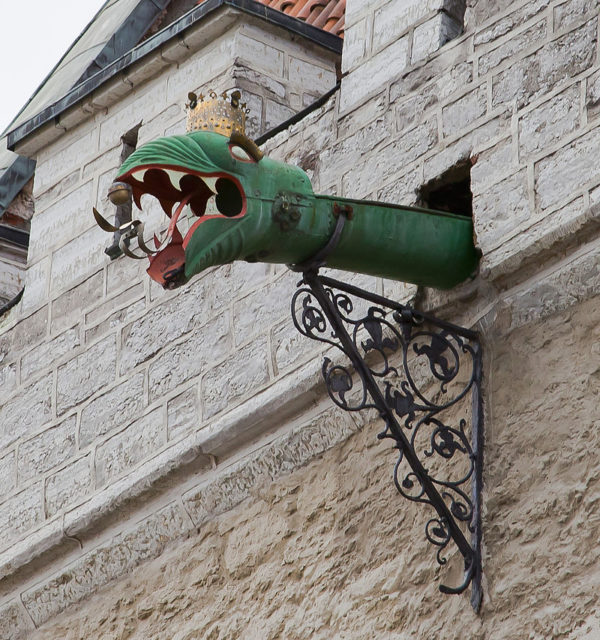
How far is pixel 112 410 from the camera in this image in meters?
5.92

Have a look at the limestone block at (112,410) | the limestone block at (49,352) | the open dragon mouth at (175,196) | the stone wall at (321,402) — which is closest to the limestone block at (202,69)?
the stone wall at (321,402)

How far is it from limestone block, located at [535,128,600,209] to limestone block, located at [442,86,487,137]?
1.12 ft

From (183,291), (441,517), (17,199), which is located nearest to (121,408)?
(183,291)

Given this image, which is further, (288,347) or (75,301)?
(75,301)

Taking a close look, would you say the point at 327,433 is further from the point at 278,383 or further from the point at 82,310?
the point at 82,310

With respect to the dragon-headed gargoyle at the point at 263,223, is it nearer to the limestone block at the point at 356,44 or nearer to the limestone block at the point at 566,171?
the limestone block at the point at 566,171

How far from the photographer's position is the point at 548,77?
16.3 feet

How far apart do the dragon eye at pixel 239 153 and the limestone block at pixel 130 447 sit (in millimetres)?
1319

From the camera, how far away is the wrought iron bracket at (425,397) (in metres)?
4.64

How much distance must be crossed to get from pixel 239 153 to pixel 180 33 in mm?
1798

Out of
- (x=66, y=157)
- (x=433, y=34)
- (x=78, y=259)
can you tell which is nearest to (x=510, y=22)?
(x=433, y=34)

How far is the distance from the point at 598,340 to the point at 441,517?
58cm

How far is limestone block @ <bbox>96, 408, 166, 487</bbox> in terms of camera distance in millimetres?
5703

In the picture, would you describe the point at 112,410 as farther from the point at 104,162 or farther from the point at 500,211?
the point at 500,211
